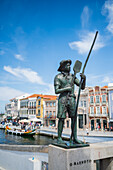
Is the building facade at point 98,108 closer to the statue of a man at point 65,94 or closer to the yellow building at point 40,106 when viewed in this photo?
the yellow building at point 40,106

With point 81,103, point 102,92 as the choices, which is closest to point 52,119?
point 81,103

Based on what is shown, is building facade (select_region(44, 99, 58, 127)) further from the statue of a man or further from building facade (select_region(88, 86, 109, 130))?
the statue of a man

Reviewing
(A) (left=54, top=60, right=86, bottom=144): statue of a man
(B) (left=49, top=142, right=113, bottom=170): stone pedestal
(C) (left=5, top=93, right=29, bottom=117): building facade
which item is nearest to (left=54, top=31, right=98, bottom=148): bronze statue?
(A) (left=54, top=60, right=86, bottom=144): statue of a man

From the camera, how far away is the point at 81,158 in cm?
316

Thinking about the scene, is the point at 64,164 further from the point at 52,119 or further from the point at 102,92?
the point at 52,119

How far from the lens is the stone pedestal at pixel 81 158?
3.04 m

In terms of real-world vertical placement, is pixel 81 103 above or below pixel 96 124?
above

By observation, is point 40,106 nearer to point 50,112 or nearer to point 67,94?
point 50,112

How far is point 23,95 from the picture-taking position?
62.1 m

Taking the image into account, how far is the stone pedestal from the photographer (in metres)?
3.04

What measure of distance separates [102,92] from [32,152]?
90.7 ft

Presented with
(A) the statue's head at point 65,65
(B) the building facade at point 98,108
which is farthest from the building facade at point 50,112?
(A) the statue's head at point 65,65

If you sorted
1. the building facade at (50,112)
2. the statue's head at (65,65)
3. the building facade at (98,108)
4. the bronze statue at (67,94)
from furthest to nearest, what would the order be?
the building facade at (50,112) < the building facade at (98,108) < the statue's head at (65,65) < the bronze statue at (67,94)

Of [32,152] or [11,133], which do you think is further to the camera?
[11,133]
